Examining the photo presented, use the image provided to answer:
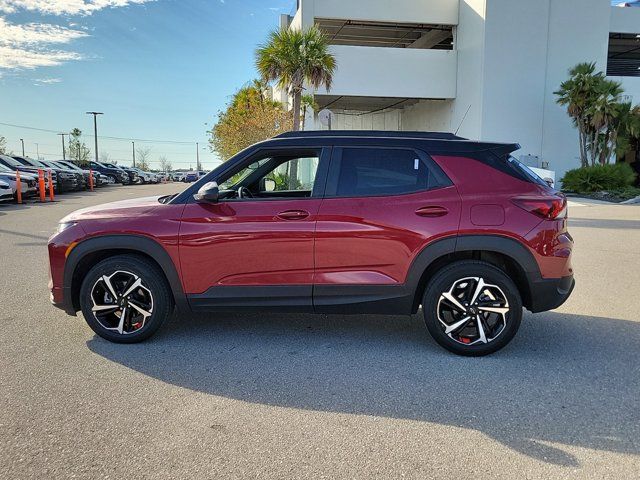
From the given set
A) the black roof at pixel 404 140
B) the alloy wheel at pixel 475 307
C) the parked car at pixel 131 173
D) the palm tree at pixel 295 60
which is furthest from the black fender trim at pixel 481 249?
the parked car at pixel 131 173

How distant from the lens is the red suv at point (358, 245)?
4145mm

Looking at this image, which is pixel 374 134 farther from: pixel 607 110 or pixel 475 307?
pixel 607 110

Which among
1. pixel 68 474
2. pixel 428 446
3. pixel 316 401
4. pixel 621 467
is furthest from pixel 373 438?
pixel 68 474

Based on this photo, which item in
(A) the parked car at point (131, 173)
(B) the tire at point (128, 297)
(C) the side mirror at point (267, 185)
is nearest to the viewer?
(B) the tire at point (128, 297)

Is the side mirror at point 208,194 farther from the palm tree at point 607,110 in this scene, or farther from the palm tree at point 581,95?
the palm tree at point 581,95

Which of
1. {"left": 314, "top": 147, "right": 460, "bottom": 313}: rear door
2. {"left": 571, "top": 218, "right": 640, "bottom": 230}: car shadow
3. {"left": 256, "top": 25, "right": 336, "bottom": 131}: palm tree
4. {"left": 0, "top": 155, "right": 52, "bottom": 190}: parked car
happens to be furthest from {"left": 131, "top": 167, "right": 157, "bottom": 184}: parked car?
{"left": 314, "top": 147, "right": 460, "bottom": 313}: rear door

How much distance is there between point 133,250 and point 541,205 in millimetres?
3407

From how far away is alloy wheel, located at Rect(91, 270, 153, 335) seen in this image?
4410 mm

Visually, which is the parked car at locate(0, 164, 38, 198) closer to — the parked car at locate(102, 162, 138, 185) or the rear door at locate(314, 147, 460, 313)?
the rear door at locate(314, 147, 460, 313)

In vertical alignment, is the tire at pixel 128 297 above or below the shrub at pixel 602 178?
below

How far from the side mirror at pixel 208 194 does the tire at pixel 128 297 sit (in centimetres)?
73

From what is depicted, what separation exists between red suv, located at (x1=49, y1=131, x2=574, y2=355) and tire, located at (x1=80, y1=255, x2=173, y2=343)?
12mm

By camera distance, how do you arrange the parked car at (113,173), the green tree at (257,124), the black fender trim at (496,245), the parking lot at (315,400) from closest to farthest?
the parking lot at (315,400)
the black fender trim at (496,245)
the green tree at (257,124)
the parked car at (113,173)

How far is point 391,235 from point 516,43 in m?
25.6
